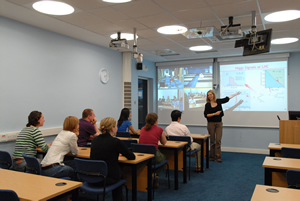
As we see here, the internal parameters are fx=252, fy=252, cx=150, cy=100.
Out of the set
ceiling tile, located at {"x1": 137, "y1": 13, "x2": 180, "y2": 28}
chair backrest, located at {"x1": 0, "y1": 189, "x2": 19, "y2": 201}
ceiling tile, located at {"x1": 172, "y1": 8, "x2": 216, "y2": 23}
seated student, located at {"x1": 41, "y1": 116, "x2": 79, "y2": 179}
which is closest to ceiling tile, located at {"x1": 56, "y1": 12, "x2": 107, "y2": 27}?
ceiling tile, located at {"x1": 137, "y1": 13, "x2": 180, "y2": 28}

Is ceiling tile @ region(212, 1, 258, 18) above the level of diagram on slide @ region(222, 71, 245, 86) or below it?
above

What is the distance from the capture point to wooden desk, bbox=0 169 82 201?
1.91m

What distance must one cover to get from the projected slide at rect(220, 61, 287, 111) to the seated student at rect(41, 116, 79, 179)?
5.50m

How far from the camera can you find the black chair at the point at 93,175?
Answer: 8.92ft

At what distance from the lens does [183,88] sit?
8.24 m

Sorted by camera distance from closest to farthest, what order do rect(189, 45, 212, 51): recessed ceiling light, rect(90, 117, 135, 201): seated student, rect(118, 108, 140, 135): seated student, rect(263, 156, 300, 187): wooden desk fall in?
rect(263, 156, 300, 187): wooden desk, rect(90, 117, 135, 201): seated student, rect(118, 108, 140, 135): seated student, rect(189, 45, 212, 51): recessed ceiling light

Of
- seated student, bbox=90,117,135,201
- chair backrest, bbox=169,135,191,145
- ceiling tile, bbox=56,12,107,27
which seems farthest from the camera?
chair backrest, bbox=169,135,191,145

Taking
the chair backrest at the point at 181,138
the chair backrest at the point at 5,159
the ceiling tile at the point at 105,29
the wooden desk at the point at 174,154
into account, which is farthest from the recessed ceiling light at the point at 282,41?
the chair backrest at the point at 5,159

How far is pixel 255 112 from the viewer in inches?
287

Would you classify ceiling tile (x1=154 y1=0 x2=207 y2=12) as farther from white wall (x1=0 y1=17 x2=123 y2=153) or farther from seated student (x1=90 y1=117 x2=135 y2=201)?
white wall (x1=0 y1=17 x2=123 y2=153)

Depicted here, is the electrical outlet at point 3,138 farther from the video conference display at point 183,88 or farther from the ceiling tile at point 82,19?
the video conference display at point 183,88

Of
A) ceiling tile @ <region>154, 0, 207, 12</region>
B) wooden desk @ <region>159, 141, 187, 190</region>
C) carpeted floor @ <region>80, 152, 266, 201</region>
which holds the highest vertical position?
ceiling tile @ <region>154, 0, 207, 12</region>

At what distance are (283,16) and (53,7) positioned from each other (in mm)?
3629

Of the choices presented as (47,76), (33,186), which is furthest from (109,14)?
(33,186)
